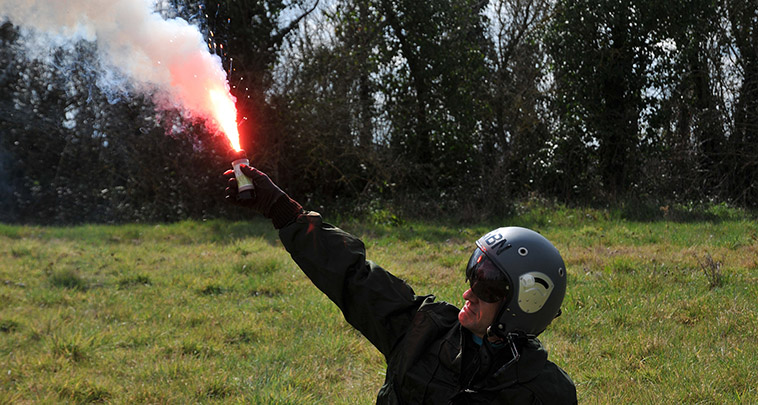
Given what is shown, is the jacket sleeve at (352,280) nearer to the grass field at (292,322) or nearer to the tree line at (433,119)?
the grass field at (292,322)

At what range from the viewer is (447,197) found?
569 inches

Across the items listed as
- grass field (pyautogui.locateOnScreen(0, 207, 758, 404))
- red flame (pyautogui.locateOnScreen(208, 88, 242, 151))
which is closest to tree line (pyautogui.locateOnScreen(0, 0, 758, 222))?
grass field (pyautogui.locateOnScreen(0, 207, 758, 404))

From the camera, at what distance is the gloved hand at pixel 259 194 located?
106 inches

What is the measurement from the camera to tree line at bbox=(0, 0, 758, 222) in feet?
42.4

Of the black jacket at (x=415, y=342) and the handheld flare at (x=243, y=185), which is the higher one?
the handheld flare at (x=243, y=185)

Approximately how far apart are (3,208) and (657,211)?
17026 mm

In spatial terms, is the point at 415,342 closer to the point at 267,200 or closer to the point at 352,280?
the point at 352,280

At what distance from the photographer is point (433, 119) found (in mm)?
15156

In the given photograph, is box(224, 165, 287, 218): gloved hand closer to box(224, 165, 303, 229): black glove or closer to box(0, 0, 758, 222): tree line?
box(224, 165, 303, 229): black glove

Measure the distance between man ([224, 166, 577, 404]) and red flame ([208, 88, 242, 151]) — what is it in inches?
35.1

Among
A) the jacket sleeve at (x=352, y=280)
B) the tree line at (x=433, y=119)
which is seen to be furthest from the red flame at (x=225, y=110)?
the tree line at (x=433, y=119)

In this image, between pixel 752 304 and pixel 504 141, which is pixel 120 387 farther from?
pixel 504 141

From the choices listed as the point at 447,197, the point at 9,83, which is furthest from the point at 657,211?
the point at 9,83

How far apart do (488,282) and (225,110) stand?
2.23 meters
